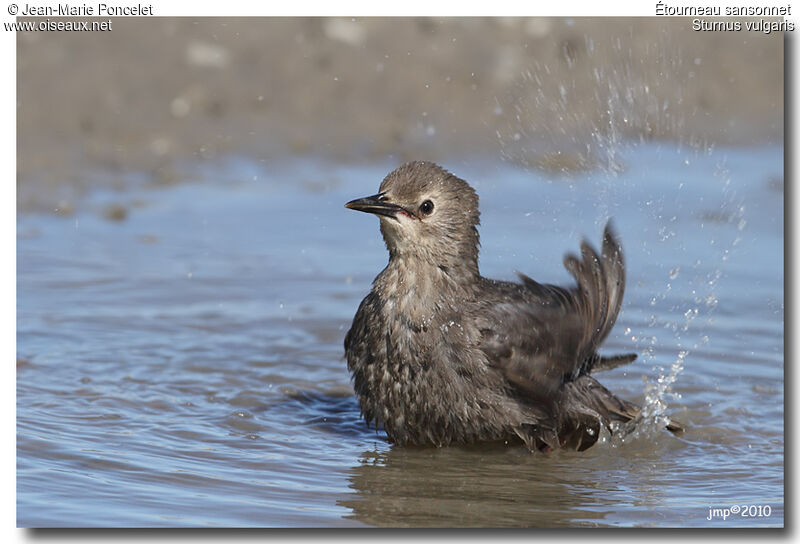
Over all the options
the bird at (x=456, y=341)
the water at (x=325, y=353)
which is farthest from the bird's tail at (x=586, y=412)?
the water at (x=325, y=353)

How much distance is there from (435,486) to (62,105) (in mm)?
6848

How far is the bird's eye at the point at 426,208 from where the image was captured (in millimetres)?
6109

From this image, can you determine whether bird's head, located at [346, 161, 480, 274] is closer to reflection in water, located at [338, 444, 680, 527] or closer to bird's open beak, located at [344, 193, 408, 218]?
bird's open beak, located at [344, 193, 408, 218]

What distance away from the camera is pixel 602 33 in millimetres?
11805

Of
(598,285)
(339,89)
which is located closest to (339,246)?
(339,89)

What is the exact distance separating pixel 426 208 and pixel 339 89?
6.02 metres

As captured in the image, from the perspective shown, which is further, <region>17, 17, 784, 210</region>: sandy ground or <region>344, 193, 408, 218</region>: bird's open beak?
<region>17, 17, 784, 210</region>: sandy ground

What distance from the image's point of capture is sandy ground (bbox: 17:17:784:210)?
1109cm

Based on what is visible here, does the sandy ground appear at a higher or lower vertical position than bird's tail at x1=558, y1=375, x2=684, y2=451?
higher

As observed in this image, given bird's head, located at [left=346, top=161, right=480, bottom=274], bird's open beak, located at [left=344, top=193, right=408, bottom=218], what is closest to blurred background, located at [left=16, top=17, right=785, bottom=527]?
bird's head, located at [left=346, top=161, right=480, bottom=274]

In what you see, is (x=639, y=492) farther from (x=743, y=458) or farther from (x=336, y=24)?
(x=336, y=24)

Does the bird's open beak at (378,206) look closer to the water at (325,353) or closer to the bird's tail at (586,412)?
the water at (325,353)

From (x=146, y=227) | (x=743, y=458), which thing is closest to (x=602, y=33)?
(x=146, y=227)

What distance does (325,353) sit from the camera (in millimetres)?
7980
